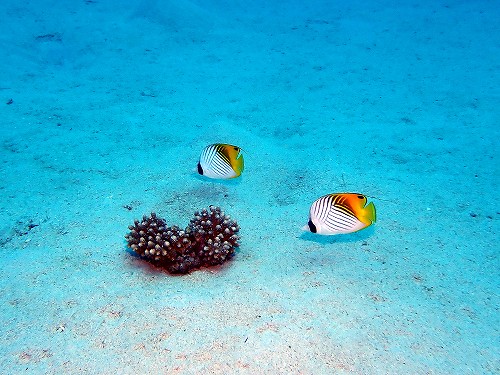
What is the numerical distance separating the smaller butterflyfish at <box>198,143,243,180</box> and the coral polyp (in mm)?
713

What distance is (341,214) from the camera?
3.62 m

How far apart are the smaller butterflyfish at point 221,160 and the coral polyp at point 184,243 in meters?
0.71

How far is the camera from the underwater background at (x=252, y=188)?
3.55m

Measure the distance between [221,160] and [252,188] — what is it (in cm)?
218

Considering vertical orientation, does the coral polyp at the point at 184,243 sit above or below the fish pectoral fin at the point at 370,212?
below

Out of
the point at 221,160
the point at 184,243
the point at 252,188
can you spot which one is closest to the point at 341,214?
the point at 221,160

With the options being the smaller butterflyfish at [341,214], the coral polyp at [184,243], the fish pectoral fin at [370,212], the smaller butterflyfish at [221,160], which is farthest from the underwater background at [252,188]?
the smaller butterflyfish at [221,160]

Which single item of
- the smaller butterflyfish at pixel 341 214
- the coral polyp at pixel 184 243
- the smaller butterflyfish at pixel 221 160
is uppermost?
the smaller butterflyfish at pixel 341 214

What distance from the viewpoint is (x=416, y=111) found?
9.39 m

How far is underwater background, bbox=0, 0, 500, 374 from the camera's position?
140 inches

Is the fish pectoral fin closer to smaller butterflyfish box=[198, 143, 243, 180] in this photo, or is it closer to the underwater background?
the underwater background

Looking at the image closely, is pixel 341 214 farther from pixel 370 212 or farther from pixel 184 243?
pixel 184 243

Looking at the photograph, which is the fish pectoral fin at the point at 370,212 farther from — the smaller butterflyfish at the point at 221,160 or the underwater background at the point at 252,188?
the smaller butterflyfish at the point at 221,160

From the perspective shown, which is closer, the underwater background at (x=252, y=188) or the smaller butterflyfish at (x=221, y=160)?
the underwater background at (x=252, y=188)
